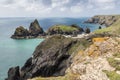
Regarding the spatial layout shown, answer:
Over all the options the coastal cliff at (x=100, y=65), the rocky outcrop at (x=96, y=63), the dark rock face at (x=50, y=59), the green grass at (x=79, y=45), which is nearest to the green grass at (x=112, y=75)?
the coastal cliff at (x=100, y=65)

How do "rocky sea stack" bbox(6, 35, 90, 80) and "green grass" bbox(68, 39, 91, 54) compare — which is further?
"green grass" bbox(68, 39, 91, 54)

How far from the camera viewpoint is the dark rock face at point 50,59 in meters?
71.2

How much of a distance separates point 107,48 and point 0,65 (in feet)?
268

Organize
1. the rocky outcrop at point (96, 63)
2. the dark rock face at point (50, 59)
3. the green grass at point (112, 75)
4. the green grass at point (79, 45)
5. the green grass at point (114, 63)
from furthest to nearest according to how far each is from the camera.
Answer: the green grass at point (79, 45) < the dark rock face at point (50, 59) < the green grass at point (114, 63) < the rocky outcrop at point (96, 63) < the green grass at point (112, 75)

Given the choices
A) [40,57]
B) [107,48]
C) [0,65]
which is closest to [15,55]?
[0,65]

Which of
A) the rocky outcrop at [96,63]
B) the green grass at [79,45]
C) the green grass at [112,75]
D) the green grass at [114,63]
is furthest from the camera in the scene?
the green grass at [79,45]

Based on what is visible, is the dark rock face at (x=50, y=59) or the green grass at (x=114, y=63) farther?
the dark rock face at (x=50, y=59)

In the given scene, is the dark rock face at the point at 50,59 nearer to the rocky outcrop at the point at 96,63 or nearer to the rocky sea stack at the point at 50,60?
the rocky sea stack at the point at 50,60

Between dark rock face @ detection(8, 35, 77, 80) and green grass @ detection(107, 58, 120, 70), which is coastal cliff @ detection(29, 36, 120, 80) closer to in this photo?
green grass @ detection(107, 58, 120, 70)

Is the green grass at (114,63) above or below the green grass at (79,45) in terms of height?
above

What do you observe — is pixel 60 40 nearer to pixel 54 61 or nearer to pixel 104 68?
pixel 54 61

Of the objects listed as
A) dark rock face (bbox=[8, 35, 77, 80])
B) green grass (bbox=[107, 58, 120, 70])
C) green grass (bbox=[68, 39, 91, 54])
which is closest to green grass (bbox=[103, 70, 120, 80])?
green grass (bbox=[107, 58, 120, 70])

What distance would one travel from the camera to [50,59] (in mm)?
73750

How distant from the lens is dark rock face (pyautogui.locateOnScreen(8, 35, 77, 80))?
71181mm
